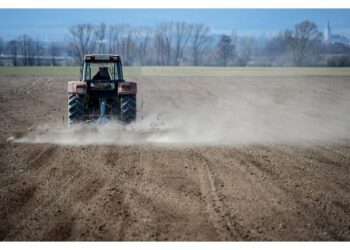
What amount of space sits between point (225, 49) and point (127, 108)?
2331 inches

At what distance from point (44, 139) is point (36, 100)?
10767 millimetres

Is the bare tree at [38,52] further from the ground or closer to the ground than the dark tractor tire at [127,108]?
further from the ground

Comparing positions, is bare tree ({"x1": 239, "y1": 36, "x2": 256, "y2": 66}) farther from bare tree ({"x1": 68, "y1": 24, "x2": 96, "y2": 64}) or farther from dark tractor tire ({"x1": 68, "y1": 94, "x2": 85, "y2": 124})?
dark tractor tire ({"x1": 68, "y1": 94, "x2": 85, "y2": 124})

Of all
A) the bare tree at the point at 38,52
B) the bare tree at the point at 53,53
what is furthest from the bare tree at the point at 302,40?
the bare tree at the point at 53,53

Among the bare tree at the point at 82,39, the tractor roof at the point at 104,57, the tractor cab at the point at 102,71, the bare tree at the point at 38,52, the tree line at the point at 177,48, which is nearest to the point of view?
the tractor cab at the point at 102,71

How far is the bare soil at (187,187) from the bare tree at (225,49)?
5549 centimetres

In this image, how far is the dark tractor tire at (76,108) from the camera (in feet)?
34.2

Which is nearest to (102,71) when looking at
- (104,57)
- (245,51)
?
(104,57)

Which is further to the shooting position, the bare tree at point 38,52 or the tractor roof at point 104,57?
the bare tree at point 38,52

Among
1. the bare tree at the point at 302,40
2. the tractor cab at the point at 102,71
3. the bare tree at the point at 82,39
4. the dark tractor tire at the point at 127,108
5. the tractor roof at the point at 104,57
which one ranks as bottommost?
the dark tractor tire at the point at 127,108

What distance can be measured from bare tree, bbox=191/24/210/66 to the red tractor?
57.3 metres

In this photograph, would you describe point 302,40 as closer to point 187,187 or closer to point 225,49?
point 187,187

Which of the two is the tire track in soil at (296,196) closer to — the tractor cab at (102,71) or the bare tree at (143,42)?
the tractor cab at (102,71)

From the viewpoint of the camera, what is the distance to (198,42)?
68500 millimetres
